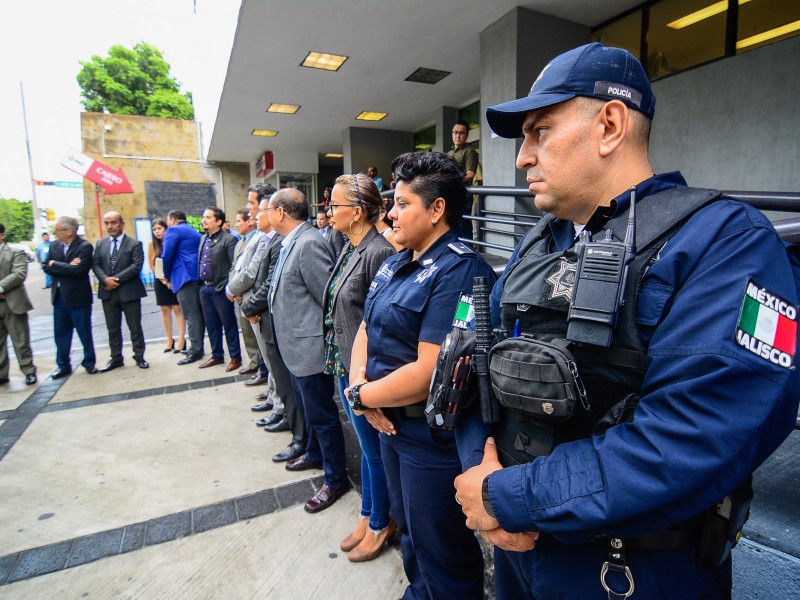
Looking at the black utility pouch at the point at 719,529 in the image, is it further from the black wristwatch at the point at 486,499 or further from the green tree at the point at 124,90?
the green tree at the point at 124,90

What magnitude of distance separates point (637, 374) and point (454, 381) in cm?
45

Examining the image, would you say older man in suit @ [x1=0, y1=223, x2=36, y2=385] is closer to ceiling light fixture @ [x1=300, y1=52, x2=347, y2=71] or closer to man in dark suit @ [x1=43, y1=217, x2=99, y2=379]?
man in dark suit @ [x1=43, y1=217, x2=99, y2=379]

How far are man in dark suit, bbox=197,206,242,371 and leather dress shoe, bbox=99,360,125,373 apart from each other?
1.33 m

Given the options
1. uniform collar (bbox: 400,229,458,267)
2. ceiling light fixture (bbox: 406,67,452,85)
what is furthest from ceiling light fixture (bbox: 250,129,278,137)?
uniform collar (bbox: 400,229,458,267)

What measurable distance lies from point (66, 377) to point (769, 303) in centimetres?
727

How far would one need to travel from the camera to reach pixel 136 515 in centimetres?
282

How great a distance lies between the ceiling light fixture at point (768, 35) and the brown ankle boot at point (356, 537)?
20.8 ft

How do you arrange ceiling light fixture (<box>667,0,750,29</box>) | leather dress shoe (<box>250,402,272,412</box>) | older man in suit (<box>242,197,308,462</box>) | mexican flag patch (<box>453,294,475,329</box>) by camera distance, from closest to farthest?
mexican flag patch (<box>453,294,475,329</box>)
older man in suit (<box>242,197,308,462</box>)
leather dress shoe (<box>250,402,272,412</box>)
ceiling light fixture (<box>667,0,750,29</box>)

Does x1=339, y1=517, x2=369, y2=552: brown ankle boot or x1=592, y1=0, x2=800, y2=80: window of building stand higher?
x1=592, y1=0, x2=800, y2=80: window of building

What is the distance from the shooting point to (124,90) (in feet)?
107

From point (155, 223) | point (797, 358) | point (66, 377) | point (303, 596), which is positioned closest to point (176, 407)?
point (66, 377)

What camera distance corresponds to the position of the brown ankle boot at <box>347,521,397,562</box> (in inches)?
92.2

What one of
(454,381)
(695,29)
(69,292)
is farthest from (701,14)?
(69,292)

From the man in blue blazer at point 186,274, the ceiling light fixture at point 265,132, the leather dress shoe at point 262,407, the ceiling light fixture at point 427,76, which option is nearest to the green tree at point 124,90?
the ceiling light fixture at point 265,132
